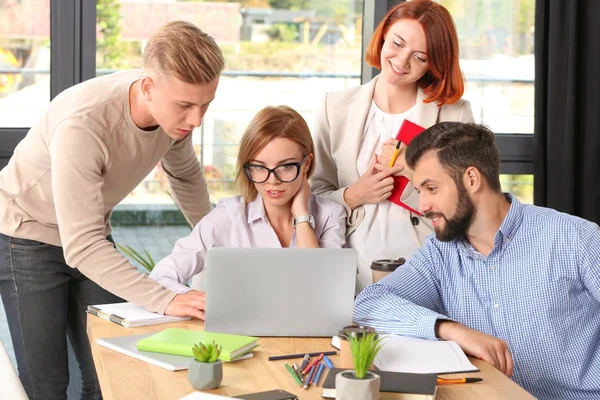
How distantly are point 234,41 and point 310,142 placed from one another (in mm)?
1379

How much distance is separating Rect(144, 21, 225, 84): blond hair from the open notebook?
2.60ft

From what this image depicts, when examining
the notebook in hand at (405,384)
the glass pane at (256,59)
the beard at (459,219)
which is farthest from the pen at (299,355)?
the glass pane at (256,59)

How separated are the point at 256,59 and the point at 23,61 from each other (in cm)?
101

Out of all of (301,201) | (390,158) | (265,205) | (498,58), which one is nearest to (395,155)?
(390,158)

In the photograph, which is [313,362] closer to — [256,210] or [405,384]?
[405,384]

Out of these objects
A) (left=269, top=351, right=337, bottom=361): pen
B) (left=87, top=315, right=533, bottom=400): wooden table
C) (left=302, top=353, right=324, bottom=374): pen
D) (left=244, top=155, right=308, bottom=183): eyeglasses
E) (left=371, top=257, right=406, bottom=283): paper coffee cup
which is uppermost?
(left=244, top=155, right=308, bottom=183): eyeglasses

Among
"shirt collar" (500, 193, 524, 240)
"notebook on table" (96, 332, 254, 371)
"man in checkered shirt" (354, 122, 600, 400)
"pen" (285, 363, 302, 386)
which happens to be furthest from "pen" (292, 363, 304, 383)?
"shirt collar" (500, 193, 524, 240)

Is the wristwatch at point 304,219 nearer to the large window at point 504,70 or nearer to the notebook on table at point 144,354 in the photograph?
the notebook on table at point 144,354

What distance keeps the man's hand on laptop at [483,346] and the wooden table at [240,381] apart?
3cm

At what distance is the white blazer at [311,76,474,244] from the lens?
103 inches

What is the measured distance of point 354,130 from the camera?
2660 mm

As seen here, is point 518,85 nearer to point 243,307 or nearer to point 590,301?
point 590,301

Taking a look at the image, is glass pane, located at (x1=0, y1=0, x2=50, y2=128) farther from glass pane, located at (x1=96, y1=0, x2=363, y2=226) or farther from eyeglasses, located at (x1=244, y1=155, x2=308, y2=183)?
eyeglasses, located at (x1=244, y1=155, x2=308, y2=183)

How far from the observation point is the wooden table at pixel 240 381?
1.65 m
